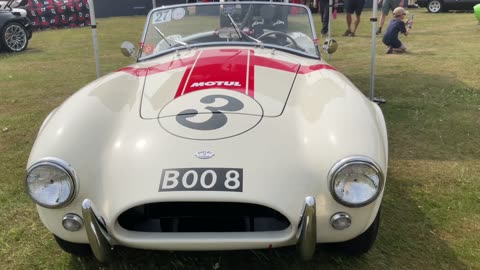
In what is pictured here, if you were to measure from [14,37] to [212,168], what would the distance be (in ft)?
36.8

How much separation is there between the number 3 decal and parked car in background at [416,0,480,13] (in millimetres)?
18081

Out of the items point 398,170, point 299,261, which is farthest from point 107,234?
point 398,170

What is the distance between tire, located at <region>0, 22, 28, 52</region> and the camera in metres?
11.2

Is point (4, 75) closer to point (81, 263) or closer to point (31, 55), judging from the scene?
point (31, 55)

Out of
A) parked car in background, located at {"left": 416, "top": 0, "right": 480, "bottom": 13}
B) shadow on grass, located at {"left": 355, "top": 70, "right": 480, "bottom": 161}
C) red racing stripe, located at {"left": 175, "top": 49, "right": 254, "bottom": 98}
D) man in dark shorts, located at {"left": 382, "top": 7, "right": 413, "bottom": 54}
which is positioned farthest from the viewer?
parked car in background, located at {"left": 416, "top": 0, "right": 480, "bottom": 13}

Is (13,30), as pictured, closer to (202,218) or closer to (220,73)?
(220,73)

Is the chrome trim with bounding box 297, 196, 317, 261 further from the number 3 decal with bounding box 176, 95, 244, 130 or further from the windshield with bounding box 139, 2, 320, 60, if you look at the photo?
the windshield with bounding box 139, 2, 320, 60

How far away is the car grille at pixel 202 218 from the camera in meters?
2.17

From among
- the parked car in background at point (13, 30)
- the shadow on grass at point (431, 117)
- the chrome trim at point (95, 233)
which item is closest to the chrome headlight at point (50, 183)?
the chrome trim at point (95, 233)

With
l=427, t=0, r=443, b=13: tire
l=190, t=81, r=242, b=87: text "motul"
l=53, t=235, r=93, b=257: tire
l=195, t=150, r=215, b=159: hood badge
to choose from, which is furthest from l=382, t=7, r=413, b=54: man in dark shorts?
l=427, t=0, r=443, b=13: tire

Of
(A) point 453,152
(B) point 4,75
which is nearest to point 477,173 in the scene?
(A) point 453,152

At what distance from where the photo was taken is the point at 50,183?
208 cm

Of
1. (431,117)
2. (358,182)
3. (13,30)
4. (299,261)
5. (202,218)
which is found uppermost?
(358,182)

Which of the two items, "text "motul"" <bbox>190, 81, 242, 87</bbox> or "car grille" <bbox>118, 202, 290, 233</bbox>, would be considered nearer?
"car grille" <bbox>118, 202, 290, 233</bbox>
